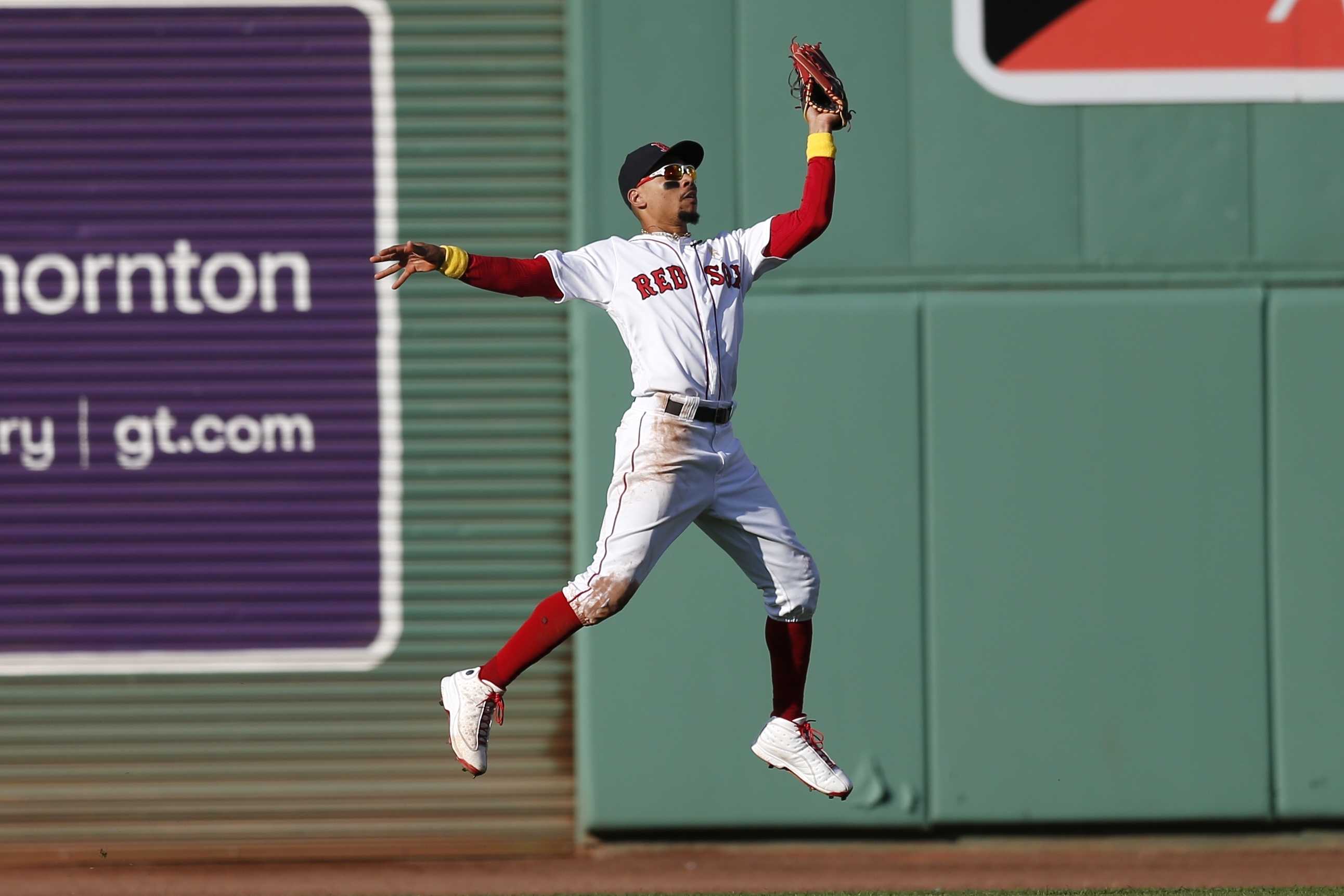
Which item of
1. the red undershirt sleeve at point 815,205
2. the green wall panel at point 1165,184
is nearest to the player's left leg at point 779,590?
the red undershirt sleeve at point 815,205

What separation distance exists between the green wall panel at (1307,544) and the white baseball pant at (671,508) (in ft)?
9.50

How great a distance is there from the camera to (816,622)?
657 cm

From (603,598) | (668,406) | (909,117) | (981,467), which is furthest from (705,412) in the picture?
(909,117)

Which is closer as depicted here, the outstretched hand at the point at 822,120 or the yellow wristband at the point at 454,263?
the yellow wristband at the point at 454,263

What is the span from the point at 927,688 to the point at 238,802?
10.2ft

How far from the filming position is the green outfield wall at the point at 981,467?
6.55 metres

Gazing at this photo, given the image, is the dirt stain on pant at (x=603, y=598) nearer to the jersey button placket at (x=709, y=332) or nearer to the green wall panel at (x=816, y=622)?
the jersey button placket at (x=709, y=332)

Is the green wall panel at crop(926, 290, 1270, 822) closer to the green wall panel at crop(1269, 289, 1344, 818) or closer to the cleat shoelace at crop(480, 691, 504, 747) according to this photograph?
the green wall panel at crop(1269, 289, 1344, 818)

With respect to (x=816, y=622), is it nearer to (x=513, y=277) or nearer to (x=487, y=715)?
(x=487, y=715)

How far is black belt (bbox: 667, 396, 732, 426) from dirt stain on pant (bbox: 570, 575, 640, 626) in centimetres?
51

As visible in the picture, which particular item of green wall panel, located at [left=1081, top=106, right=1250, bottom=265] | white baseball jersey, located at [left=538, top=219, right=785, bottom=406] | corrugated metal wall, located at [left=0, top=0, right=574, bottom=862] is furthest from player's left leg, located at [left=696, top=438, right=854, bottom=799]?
green wall panel, located at [left=1081, top=106, right=1250, bottom=265]

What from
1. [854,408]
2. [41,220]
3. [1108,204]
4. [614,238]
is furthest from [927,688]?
[41,220]

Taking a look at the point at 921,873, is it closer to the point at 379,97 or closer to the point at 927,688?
the point at 927,688

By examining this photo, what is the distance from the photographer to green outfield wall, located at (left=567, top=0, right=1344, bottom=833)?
6.55 meters
